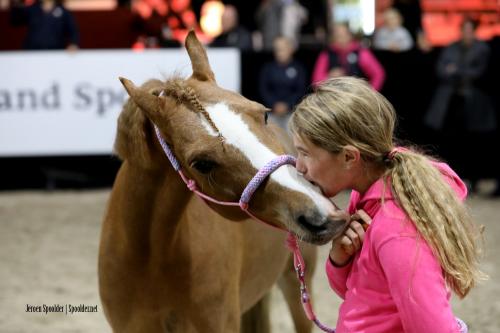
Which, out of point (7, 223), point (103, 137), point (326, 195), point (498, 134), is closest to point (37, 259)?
point (7, 223)

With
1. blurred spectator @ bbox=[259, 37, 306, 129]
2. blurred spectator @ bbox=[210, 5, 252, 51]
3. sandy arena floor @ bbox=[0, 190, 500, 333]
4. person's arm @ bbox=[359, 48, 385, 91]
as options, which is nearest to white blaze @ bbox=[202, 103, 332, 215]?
sandy arena floor @ bbox=[0, 190, 500, 333]

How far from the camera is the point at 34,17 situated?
377 inches

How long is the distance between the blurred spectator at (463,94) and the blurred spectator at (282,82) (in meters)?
1.65

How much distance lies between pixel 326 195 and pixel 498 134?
8.21m

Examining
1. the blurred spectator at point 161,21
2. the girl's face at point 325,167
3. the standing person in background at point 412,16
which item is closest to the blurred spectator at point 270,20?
the blurred spectator at point 161,21

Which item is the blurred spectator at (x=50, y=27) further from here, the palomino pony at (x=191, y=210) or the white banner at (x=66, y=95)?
the palomino pony at (x=191, y=210)

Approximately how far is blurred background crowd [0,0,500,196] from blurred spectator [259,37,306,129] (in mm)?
11

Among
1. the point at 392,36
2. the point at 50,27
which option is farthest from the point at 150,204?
the point at 392,36

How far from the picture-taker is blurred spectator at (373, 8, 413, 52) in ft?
32.4

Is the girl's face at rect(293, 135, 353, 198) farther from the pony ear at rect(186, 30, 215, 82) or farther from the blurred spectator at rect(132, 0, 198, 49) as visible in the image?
the blurred spectator at rect(132, 0, 198, 49)

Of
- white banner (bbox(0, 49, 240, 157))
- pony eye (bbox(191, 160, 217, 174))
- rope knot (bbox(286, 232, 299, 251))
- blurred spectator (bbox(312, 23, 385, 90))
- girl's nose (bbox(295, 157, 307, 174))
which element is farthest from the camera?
blurred spectator (bbox(312, 23, 385, 90))

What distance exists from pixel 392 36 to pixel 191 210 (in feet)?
24.4

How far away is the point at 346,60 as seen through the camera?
9125mm

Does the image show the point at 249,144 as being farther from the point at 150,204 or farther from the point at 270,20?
the point at 270,20
